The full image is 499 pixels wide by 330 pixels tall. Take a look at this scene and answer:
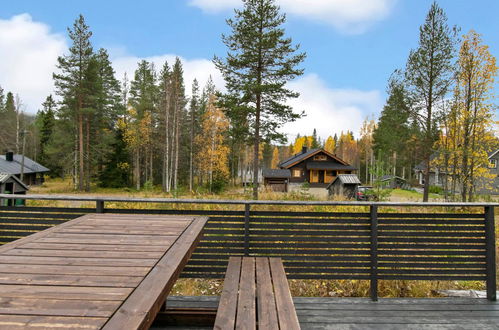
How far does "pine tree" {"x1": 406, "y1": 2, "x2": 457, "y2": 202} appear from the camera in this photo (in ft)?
48.5

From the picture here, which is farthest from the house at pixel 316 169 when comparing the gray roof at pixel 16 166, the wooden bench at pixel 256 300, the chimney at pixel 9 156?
the wooden bench at pixel 256 300

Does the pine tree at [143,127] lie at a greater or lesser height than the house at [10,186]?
greater

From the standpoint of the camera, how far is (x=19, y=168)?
1053 inches

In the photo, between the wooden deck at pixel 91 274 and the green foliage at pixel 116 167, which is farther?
the green foliage at pixel 116 167

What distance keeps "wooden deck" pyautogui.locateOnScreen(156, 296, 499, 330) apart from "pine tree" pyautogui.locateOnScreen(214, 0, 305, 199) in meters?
12.6

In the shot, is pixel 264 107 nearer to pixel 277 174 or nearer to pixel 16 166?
pixel 277 174

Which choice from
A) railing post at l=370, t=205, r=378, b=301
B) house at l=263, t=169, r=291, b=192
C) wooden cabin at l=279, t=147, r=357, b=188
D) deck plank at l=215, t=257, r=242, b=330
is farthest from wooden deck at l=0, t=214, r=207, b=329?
wooden cabin at l=279, t=147, r=357, b=188

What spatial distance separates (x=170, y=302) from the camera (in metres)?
3.13

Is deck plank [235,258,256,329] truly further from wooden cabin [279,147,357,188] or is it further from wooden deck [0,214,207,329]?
wooden cabin [279,147,357,188]

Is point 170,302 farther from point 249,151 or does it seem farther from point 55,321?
point 249,151

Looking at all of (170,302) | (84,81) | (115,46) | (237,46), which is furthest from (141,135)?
(170,302)

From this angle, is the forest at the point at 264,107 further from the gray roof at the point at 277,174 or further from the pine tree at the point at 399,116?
the gray roof at the point at 277,174

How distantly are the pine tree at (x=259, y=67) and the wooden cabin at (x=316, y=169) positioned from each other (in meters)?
16.9

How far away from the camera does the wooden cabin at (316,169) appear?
33406mm
